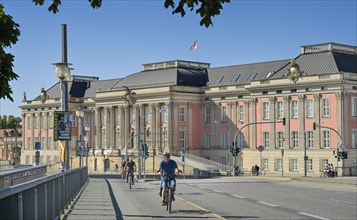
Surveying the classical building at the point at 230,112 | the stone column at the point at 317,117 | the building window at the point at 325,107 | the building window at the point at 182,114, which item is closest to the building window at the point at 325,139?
the classical building at the point at 230,112

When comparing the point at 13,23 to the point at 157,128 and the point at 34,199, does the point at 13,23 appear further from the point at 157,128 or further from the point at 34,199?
the point at 157,128

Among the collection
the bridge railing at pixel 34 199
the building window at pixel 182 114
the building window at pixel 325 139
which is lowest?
the bridge railing at pixel 34 199

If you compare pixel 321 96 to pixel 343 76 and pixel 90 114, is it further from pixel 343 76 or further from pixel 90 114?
pixel 90 114

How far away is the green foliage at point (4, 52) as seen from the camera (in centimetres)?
1105

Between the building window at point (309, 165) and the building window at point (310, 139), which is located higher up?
the building window at point (310, 139)

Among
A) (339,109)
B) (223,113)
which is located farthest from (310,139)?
(223,113)

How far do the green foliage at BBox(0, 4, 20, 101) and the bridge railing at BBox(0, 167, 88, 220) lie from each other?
1.58 meters

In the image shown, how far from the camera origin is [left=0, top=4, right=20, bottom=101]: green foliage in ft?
36.2

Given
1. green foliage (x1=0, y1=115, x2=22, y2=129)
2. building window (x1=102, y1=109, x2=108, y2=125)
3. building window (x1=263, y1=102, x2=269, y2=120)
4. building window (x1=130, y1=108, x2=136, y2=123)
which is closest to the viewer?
building window (x1=263, y1=102, x2=269, y2=120)

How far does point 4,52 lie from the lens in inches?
458

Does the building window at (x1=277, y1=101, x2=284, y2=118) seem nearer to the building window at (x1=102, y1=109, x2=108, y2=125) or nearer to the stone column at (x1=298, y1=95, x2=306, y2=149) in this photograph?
the stone column at (x1=298, y1=95, x2=306, y2=149)

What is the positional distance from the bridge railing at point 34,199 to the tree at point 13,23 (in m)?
1.71

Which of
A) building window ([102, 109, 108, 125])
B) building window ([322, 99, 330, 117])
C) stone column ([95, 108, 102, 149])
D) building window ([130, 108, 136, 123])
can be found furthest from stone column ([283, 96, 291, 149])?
stone column ([95, 108, 102, 149])

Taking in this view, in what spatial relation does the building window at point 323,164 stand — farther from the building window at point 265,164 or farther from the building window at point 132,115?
the building window at point 132,115
